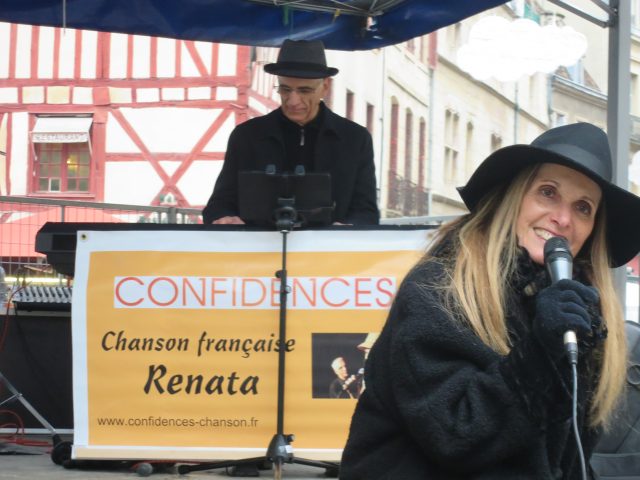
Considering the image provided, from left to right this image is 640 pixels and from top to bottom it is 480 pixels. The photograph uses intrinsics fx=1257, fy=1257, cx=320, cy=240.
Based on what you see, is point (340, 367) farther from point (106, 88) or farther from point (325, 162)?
point (106, 88)

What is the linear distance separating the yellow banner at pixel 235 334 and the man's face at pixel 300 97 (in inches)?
43.1

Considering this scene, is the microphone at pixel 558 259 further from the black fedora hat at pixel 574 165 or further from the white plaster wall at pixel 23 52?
the white plaster wall at pixel 23 52


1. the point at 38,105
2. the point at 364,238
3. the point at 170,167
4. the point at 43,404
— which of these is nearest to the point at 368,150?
the point at 364,238

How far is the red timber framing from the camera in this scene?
1131 inches

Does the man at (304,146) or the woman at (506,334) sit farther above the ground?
the man at (304,146)

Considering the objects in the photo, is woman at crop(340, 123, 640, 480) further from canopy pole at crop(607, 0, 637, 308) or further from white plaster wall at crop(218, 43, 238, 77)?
white plaster wall at crop(218, 43, 238, 77)

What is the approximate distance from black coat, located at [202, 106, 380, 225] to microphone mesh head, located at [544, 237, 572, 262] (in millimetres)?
4134

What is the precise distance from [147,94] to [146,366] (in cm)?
2409

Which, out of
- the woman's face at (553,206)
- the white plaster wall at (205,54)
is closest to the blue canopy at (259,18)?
the woman's face at (553,206)

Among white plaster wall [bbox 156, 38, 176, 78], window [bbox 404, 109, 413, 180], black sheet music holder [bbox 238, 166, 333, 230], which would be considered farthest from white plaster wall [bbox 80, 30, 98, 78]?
black sheet music holder [bbox 238, 166, 333, 230]

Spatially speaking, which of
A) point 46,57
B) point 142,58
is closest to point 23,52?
point 46,57

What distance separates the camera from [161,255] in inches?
233

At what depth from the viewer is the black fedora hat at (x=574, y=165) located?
2.64m

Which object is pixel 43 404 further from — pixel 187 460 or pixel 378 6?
pixel 378 6
